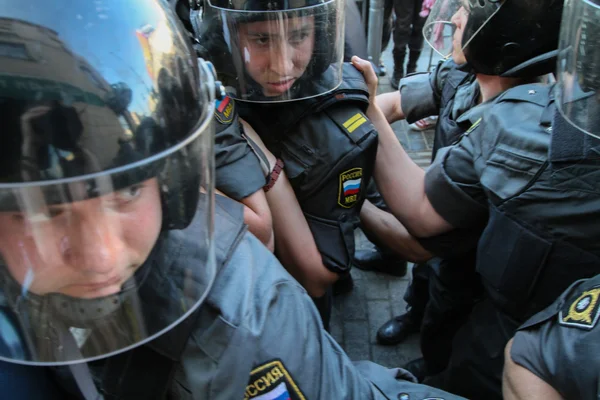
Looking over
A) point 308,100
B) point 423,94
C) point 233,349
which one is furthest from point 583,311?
point 423,94

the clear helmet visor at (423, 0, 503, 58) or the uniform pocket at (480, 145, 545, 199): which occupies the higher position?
the clear helmet visor at (423, 0, 503, 58)

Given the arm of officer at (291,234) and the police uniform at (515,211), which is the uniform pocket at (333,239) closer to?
the arm of officer at (291,234)

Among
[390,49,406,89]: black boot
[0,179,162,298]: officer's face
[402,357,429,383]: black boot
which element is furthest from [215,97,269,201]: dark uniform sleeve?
[390,49,406,89]: black boot

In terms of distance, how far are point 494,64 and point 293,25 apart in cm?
80

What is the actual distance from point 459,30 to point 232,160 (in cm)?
110

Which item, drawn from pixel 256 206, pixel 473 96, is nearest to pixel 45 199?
pixel 256 206

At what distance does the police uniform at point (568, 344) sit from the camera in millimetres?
1109

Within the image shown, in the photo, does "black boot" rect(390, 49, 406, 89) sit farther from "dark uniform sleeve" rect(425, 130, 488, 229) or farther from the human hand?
"dark uniform sleeve" rect(425, 130, 488, 229)

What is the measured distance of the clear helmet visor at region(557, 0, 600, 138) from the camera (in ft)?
4.04

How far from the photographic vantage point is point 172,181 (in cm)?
103

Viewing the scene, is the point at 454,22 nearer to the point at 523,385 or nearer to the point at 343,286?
the point at 523,385

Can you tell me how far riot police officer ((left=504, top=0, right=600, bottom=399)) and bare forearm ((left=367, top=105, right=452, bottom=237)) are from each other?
0.64m

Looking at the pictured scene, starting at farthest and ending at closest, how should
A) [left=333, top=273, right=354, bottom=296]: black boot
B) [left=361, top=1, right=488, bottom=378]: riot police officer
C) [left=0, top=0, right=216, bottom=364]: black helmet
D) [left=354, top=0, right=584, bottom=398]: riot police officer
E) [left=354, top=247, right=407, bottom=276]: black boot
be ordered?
[left=354, top=247, right=407, bottom=276]: black boot < [left=333, top=273, right=354, bottom=296]: black boot < [left=361, top=1, right=488, bottom=378]: riot police officer < [left=354, top=0, right=584, bottom=398]: riot police officer < [left=0, top=0, right=216, bottom=364]: black helmet

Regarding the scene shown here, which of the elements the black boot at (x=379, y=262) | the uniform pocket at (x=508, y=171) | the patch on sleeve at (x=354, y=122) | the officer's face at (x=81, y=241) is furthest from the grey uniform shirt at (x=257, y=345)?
the black boot at (x=379, y=262)
